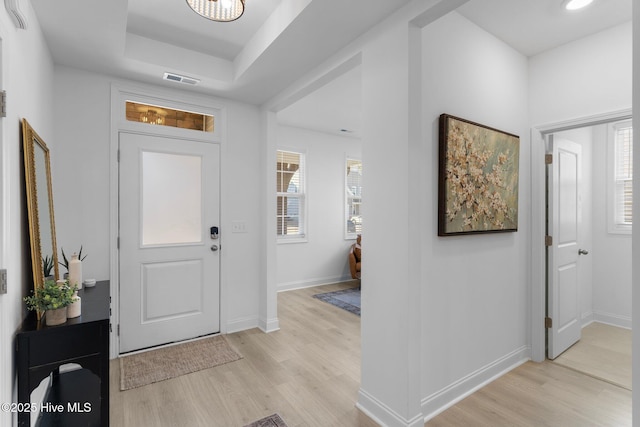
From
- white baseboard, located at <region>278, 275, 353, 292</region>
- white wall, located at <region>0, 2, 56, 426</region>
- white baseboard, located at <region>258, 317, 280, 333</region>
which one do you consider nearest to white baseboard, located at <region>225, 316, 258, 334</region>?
white baseboard, located at <region>258, 317, 280, 333</region>

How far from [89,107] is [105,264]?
1.36m

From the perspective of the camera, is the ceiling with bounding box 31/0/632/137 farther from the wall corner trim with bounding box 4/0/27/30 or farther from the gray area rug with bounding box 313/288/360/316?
the gray area rug with bounding box 313/288/360/316

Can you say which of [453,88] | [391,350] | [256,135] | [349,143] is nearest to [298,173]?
[349,143]

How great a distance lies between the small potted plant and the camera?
1.61m

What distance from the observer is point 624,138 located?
12.3 ft

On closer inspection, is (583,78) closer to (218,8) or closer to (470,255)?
(470,255)

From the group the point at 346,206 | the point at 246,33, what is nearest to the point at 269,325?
the point at 246,33

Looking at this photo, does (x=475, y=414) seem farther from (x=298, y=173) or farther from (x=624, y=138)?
(x=298, y=173)

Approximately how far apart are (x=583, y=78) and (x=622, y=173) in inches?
75.9

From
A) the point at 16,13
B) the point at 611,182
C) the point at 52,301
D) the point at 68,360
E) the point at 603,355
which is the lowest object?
the point at 603,355

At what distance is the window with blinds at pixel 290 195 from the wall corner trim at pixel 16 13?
153 inches

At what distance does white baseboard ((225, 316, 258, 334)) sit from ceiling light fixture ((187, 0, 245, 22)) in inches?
112

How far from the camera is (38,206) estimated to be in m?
1.86

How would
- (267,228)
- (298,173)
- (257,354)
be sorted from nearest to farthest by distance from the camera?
(257,354)
(267,228)
(298,173)
